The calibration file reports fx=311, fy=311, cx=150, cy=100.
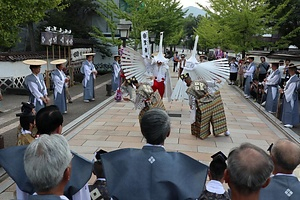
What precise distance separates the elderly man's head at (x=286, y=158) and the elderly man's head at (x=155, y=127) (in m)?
0.86

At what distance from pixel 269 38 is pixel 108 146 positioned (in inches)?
722

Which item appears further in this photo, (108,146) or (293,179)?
(108,146)

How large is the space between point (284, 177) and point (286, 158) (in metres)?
0.14

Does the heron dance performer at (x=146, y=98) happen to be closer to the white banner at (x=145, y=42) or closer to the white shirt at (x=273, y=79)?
the white banner at (x=145, y=42)

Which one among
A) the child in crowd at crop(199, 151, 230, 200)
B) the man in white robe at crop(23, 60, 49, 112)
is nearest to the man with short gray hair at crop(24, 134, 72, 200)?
the child in crowd at crop(199, 151, 230, 200)

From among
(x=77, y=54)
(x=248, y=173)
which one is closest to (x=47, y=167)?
(x=248, y=173)

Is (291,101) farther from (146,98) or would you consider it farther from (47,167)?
(47,167)

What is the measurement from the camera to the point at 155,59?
8.38 meters

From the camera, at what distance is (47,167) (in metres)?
1.77

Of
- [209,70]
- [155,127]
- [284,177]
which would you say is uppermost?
[209,70]

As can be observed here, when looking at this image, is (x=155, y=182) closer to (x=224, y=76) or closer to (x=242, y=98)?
(x=224, y=76)

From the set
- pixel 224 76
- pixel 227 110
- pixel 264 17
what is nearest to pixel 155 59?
pixel 224 76

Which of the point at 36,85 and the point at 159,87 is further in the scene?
the point at 159,87

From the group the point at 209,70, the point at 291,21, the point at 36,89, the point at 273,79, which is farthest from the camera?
the point at 291,21
